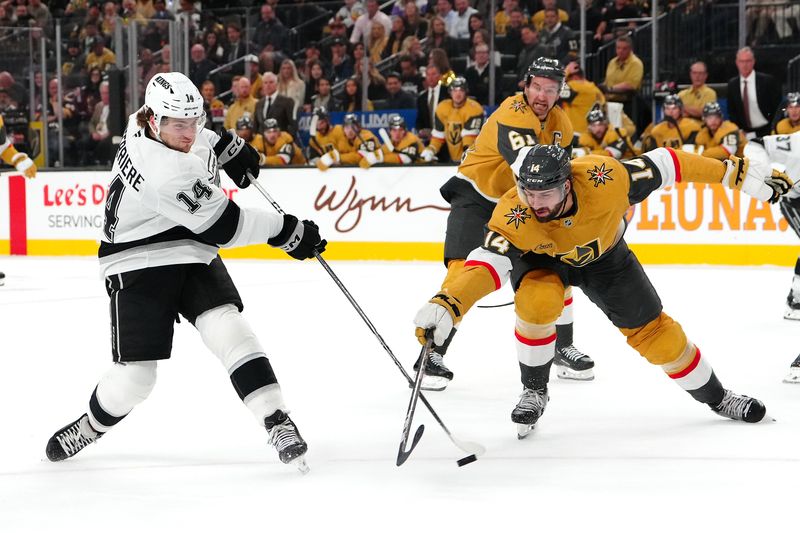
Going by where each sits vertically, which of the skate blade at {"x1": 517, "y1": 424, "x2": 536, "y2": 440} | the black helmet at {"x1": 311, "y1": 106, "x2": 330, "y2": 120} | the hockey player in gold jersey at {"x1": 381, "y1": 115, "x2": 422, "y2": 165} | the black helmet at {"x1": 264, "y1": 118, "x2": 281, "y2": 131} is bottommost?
the skate blade at {"x1": 517, "y1": 424, "x2": 536, "y2": 440}

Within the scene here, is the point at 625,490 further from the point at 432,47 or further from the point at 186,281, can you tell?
the point at 432,47

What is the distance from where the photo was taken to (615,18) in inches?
413

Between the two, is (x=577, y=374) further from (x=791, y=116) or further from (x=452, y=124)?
(x=452, y=124)

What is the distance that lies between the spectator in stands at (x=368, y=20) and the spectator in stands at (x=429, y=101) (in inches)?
41.1

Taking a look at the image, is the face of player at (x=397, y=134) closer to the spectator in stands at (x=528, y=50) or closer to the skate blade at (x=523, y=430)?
the spectator in stands at (x=528, y=50)

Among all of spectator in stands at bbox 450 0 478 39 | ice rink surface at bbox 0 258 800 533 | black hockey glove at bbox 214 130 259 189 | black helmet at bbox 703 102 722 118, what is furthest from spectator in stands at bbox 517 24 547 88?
black hockey glove at bbox 214 130 259 189

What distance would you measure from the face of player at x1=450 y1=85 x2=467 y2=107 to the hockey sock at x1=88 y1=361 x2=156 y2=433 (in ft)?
22.4

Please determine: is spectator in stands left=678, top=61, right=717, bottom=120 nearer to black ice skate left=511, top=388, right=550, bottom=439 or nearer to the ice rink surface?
the ice rink surface

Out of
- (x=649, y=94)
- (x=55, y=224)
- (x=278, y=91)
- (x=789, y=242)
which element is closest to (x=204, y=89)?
(x=278, y=91)

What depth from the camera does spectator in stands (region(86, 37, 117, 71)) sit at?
11453mm

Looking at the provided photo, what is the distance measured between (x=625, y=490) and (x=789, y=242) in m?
6.58

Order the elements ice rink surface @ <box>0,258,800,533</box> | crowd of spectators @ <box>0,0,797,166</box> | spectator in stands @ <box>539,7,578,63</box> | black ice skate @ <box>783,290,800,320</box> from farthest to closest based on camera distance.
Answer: crowd of spectators @ <box>0,0,797,166</box>
spectator in stands @ <box>539,7,578,63</box>
black ice skate @ <box>783,290,800,320</box>
ice rink surface @ <box>0,258,800,533</box>

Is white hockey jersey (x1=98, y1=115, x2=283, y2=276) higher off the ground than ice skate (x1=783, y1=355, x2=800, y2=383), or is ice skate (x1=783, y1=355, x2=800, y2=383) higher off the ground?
white hockey jersey (x1=98, y1=115, x2=283, y2=276)

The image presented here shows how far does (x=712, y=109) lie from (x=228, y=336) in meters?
7.02
